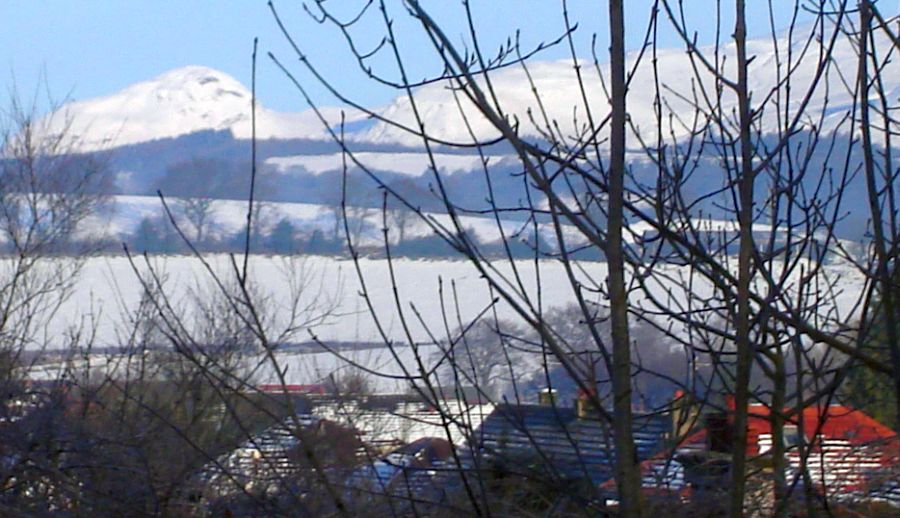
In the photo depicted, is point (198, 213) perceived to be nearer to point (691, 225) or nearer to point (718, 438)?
point (718, 438)

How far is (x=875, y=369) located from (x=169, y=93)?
57.7 m

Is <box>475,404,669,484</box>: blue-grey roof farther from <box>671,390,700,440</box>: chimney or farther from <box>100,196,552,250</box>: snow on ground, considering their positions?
<box>100,196,552,250</box>: snow on ground

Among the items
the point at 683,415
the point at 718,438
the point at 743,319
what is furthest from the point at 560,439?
the point at 718,438

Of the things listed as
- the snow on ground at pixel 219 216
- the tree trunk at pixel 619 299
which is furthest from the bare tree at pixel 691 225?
the snow on ground at pixel 219 216

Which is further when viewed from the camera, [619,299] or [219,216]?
[219,216]

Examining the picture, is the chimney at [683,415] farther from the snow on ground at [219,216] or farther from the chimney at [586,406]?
the snow on ground at [219,216]

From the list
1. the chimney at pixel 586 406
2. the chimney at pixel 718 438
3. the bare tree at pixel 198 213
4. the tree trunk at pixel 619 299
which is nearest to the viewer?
the tree trunk at pixel 619 299

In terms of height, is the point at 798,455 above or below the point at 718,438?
above

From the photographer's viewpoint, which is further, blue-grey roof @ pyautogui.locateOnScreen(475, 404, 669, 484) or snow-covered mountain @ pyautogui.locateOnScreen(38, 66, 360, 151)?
snow-covered mountain @ pyautogui.locateOnScreen(38, 66, 360, 151)

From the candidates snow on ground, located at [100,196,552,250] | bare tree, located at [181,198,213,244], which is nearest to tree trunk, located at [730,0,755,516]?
snow on ground, located at [100,196,552,250]

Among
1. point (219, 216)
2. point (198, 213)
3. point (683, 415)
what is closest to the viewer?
point (683, 415)

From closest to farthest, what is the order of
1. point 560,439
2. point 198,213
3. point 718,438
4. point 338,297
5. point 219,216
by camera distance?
point 560,439
point 718,438
point 338,297
point 198,213
point 219,216

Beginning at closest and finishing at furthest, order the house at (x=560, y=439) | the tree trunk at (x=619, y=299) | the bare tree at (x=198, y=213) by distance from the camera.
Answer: the tree trunk at (x=619, y=299) → the house at (x=560, y=439) → the bare tree at (x=198, y=213)

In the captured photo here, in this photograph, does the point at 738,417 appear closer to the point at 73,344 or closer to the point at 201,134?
the point at 73,344
